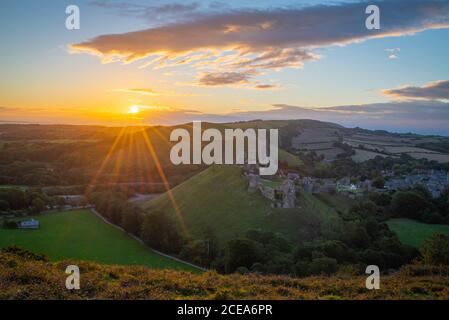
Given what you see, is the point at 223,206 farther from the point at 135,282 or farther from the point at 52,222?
the point at 135,282

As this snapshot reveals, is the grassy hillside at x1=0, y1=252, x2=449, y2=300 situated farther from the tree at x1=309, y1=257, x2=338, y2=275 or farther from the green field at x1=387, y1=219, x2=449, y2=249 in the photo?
the green field at x1=387, y1=219, x2=449, y2=249

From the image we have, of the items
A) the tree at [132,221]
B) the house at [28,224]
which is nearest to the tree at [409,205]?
the tree at [132,221]

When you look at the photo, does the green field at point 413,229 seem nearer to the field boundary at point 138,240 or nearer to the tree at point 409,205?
the tree at point 409,205

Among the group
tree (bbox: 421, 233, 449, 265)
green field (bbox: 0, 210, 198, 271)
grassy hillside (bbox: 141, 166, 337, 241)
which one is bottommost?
green field (bbox: 0, 210, 198, 271)

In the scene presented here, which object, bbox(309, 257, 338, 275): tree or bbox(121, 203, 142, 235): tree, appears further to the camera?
bbox(121, 203, 142, 235): tree

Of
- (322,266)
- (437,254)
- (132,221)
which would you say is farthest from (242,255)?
(132,221)

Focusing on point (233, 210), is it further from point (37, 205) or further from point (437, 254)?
point (37, 205)

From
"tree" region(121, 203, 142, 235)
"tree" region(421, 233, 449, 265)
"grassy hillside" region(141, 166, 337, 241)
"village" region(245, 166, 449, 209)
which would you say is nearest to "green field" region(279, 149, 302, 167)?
"village" region(245, 166, 449, 209)
